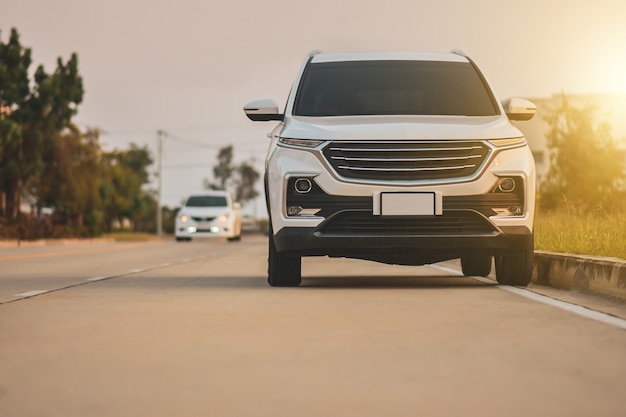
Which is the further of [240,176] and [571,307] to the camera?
[240,176]

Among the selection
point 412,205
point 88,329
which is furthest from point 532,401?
point 412,205

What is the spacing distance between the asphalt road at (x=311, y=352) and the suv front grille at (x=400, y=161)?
3.63ft

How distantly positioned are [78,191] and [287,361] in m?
48.8

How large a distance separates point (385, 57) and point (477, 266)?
2.88 meters

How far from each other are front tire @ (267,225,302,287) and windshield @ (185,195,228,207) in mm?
29606

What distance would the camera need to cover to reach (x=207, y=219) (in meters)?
40.5

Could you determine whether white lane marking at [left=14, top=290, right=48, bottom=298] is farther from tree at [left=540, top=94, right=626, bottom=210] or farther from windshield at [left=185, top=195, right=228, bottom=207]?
windshield at [left=185, top=195, right=228, bottom=207]

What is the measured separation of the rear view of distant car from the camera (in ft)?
132

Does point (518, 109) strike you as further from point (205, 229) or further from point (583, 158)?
point (205, 229)

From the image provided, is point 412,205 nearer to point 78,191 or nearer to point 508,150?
point 508,150

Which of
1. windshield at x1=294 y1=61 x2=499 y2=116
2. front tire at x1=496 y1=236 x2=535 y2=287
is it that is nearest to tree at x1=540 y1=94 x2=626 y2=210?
windshield at x1=294 y1=61 x2=499 y2=116

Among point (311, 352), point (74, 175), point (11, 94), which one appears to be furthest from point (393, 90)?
point (74, 175)

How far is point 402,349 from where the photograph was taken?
7.08 metres

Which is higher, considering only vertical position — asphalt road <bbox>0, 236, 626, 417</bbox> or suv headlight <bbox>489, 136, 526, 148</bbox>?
suv headlight <bbox>489, 136, 526, 148</bbox>
